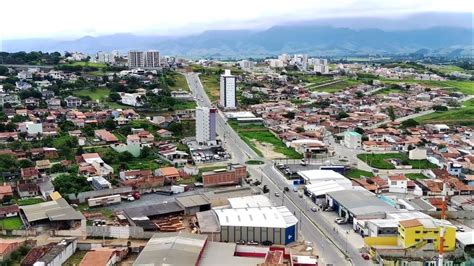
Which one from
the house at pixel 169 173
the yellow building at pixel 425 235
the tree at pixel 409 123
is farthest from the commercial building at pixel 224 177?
the tree at pixel 409 123

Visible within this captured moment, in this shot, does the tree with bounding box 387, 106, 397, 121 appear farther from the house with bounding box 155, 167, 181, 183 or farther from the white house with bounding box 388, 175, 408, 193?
the house with bounding box 155, 167, 181, 183

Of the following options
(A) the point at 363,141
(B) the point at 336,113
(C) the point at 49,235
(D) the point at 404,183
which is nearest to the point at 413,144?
(A) the point at 363,141

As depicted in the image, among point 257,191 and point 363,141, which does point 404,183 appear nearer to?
point 257,191

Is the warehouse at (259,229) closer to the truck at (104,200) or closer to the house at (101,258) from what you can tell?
the house at (101,258)

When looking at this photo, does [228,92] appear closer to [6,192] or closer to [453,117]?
[453,117]

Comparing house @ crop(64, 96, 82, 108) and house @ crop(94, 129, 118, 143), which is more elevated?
house @ crop(64, 96, 82, 108)

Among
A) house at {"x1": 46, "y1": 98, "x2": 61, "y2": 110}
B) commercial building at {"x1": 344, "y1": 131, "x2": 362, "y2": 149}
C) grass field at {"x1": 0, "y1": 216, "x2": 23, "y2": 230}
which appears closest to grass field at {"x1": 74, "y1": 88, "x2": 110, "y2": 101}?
house at {"x1": 46, "y1": 98, "x2": 61, "y2": 110}
